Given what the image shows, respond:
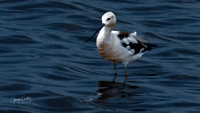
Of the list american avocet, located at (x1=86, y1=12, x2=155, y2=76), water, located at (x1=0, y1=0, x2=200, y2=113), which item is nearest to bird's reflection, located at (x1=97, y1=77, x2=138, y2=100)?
water, located at (x1=0, y1=0, x2=200, y2=113)

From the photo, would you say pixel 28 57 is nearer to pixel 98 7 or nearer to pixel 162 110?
pixel 162 110

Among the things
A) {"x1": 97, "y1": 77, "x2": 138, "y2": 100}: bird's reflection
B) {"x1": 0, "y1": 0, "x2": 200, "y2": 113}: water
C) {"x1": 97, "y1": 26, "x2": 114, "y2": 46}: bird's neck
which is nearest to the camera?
{"x1": 0, "y1": 0, "x2": 200, "y2": 113}: water

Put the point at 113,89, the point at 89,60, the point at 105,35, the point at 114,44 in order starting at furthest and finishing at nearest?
the point at 89,60 < the point at 114,44 < the point at 105,35 < the point at 113,89

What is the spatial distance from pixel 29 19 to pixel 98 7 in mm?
2705

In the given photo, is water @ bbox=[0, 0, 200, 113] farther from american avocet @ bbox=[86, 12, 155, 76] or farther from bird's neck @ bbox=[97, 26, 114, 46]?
bird's neck @ bbox=[97, 26, 114, 46]

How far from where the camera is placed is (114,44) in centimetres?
1167

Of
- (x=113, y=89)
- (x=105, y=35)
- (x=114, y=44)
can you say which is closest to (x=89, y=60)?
(x=114, y=44)

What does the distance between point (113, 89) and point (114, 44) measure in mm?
944

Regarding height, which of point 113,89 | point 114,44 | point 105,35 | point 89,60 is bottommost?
point 113,89

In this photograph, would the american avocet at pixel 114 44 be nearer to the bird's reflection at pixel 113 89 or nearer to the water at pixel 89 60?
the water at pixel 89 60

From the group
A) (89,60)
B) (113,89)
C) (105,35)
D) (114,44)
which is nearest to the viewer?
(113,89)

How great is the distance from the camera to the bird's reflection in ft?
35.4

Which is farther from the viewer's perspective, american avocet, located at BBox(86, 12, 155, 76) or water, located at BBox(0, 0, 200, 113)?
american avocet, located at BBox(86, 12, 155, 76)

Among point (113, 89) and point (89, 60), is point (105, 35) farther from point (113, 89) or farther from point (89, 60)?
point (89, 60)
